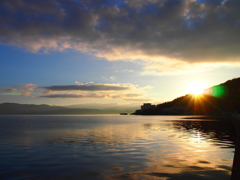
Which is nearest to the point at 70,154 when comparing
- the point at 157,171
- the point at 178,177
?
the point at 157,171

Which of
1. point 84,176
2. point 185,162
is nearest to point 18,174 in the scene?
point 84,176

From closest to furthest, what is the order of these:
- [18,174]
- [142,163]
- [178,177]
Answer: [178,177], [18,174], [142,163]

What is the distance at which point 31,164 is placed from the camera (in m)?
19.8

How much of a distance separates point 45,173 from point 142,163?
28.3 feet

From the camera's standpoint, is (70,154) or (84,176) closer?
(84,176)

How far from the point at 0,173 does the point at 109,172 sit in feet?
28.7

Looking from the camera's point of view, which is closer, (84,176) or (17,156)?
(84,176)

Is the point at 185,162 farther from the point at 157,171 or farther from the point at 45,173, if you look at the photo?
the point at 45,173

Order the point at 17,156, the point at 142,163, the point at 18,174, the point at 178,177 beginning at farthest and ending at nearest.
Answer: the point at 17,156
the point at 142,163
the point at 18,174
the point at 178,177

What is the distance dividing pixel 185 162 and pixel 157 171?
4442 mm

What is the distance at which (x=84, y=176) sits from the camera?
623 inches

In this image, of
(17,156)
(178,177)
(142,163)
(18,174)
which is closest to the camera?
(178,177)

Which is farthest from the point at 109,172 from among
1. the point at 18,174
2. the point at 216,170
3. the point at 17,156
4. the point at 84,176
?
the point at 17,156

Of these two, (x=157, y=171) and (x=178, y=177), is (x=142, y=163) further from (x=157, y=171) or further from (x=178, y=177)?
(x=178, y=177)
